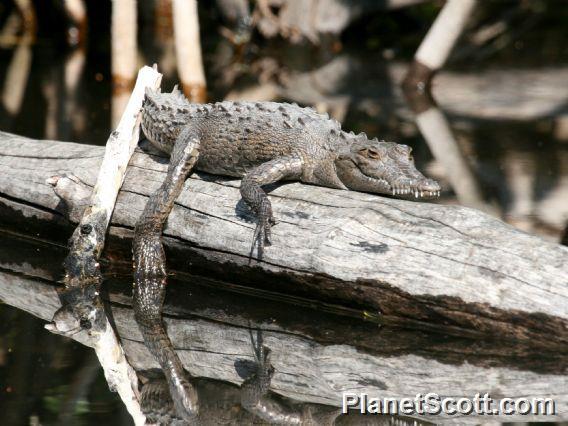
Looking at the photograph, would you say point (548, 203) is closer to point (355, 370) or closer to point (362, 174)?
point (362, 174)

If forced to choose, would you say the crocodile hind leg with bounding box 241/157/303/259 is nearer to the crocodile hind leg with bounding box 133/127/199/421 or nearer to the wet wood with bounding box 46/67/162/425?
the crocodile hind leg with bounding box 133/127/199/421

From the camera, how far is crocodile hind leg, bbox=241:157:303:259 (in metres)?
6.82

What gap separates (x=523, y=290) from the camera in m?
6.06

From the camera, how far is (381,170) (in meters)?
7.07

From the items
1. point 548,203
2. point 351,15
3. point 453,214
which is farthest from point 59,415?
point 351,15

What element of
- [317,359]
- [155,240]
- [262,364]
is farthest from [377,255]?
[155,240]

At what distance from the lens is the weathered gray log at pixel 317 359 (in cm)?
569

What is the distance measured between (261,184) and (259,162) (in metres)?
0.46

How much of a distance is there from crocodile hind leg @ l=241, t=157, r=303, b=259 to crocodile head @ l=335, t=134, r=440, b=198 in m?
0.35

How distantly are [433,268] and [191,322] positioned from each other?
174 cm

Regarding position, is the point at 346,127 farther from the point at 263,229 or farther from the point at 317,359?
the point at 317,359

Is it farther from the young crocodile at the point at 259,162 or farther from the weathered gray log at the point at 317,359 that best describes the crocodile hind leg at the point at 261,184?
the weathered gray log at the point at 317,359

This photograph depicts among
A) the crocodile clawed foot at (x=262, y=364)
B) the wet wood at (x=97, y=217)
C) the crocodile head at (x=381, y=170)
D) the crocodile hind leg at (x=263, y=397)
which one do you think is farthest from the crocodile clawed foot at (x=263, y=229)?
the wet wood at (x=97, y=217)

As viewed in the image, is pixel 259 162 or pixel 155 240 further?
pixel 259 162
